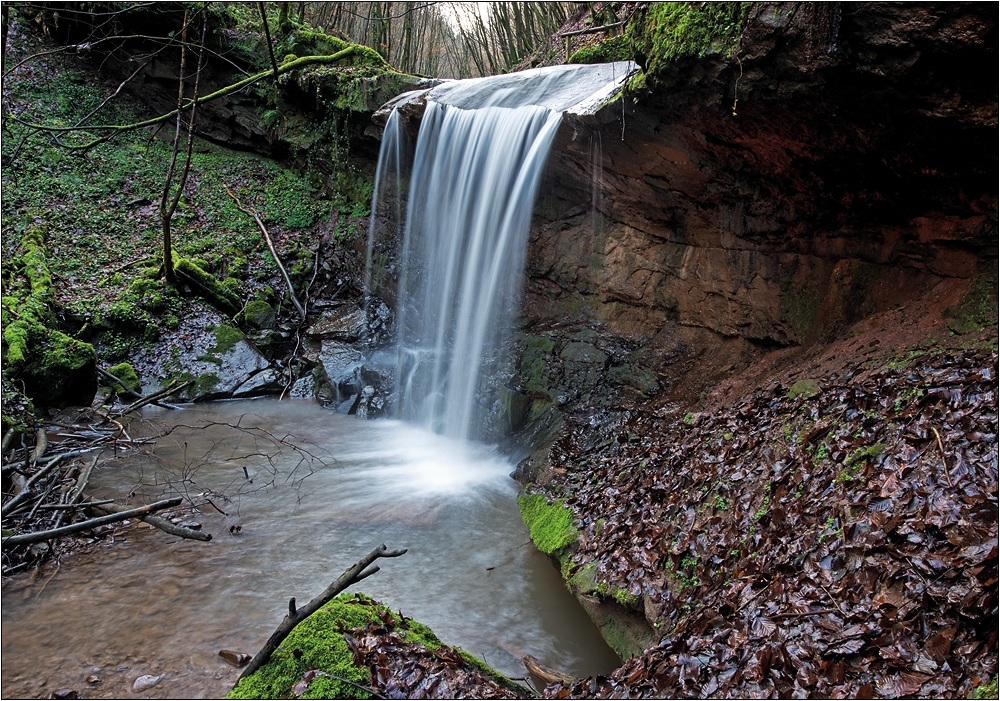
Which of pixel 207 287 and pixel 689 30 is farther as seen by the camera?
pixel 207 287

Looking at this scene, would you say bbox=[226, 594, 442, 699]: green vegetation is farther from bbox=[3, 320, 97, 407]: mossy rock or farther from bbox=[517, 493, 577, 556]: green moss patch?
bbox=[3, 320, 97, 407]: mossy rock

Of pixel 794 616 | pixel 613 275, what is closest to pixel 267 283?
pixel 613 275

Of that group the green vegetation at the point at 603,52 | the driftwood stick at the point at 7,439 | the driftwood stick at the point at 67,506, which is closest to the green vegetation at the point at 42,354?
the driftwood stick at the point at 7,439

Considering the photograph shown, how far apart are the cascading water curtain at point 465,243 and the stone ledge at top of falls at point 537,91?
270 millimetres

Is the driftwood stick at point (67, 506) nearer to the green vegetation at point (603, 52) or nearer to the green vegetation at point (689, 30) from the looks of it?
the green vegetation at point (689, 30)

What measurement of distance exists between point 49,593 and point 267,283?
26.9 feet

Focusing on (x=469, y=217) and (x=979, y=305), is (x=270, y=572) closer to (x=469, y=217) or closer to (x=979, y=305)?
(x=469, y=217)

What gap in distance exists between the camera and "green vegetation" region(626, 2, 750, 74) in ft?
18.1

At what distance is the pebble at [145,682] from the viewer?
3891 millimetres

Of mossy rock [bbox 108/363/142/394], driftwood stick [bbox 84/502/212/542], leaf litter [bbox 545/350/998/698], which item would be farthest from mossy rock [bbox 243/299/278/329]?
leaf litter [bbox 545/350/998/698]

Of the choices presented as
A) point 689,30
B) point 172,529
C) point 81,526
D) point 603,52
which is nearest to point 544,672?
point 172,529

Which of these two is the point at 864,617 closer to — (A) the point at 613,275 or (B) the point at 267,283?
(A) the point at 613,275

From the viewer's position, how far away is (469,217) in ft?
33.7

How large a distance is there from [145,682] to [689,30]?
6396 mm
